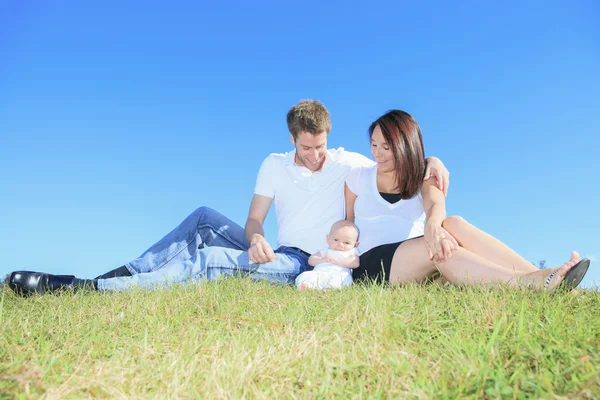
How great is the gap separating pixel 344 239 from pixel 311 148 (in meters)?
1.40

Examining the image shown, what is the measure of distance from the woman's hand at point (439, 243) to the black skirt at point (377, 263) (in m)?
0.44

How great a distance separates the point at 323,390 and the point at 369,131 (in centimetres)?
368

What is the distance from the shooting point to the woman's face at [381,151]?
5510 millimetres

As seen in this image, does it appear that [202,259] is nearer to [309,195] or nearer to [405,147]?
[309,195]

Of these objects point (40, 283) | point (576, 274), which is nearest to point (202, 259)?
point (40, 283)

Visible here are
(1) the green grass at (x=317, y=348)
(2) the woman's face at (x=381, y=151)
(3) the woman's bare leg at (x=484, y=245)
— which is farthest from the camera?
(2) the woman's face at (x=381, y=151)

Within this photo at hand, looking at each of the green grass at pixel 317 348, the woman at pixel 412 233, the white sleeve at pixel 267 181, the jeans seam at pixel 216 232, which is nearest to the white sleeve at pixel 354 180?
the woman at pixel 412 233

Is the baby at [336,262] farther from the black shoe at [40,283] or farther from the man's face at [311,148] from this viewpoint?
the black shoe at [40,283]

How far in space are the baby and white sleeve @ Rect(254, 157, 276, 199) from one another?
1413 millimetres

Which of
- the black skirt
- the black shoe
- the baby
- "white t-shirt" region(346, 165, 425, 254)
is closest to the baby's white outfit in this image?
the baby

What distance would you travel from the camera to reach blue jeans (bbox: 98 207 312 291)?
232 inches

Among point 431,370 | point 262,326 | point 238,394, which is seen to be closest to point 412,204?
point 262,326

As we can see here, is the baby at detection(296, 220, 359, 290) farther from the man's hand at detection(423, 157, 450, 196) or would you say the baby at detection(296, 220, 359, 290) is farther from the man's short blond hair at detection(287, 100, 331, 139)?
the man's short blond hair at detection(287, 100, 331, 139)

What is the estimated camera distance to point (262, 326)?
3643 millimetres
